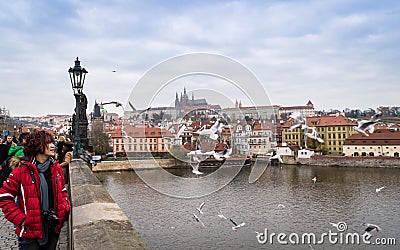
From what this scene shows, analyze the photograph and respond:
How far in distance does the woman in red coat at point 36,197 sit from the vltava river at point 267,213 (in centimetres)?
1018

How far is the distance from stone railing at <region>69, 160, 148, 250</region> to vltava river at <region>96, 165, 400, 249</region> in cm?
957

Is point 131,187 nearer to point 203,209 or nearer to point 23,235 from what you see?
point 203,209

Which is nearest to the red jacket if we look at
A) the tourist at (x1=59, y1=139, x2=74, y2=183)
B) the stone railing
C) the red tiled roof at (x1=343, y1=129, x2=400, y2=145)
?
the stone railing

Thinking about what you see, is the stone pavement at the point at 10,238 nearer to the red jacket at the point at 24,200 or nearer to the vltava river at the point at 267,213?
the red jacket at the point at 24,200

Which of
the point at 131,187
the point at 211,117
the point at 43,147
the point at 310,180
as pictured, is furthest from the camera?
the point at 310,180

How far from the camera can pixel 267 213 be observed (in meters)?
16.9

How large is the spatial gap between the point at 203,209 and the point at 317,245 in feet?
21.2

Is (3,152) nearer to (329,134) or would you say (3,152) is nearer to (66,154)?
(66,154)

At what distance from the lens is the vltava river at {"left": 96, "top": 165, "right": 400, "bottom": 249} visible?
42.1 feet

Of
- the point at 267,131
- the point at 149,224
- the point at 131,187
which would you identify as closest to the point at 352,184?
the point at 267,131

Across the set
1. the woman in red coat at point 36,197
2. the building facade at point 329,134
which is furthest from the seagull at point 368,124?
the building facade at point 329,134

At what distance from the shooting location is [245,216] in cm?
1620

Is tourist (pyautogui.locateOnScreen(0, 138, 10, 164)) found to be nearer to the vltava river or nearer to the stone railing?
the stone railing

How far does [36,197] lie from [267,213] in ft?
51.4
